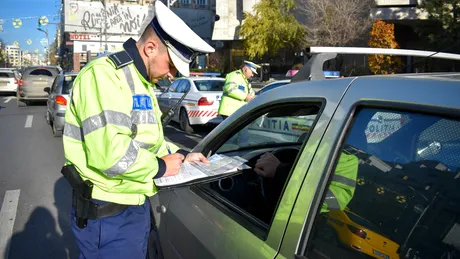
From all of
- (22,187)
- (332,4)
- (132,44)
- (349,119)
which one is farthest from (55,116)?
(332,4)

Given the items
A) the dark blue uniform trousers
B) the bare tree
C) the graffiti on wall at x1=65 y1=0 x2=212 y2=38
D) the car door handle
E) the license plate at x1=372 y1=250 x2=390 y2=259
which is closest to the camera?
the license plate at x1=372 y1=250 x2=390 y2=259

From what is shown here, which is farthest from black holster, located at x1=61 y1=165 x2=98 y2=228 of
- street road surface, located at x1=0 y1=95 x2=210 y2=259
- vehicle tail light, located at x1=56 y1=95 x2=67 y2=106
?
vehicle tail light, located at x1=56 y1=95 x2=67 y2=106

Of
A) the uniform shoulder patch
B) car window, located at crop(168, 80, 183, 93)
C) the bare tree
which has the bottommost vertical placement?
the uniform shoulder patch

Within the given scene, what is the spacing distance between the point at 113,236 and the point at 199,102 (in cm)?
800

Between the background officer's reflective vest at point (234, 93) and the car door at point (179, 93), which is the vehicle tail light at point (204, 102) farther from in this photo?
the background officer's reflective vest at point (234, 93)

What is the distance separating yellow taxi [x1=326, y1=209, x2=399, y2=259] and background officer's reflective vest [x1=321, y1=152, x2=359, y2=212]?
31 millimetres

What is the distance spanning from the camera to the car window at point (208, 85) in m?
10.4

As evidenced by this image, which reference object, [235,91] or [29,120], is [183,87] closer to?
[235,91]

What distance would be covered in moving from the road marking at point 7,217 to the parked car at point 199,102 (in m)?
5.05

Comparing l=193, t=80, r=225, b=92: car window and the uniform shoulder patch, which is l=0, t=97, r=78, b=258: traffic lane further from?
l=193, t=80, r=225, b=92: car window

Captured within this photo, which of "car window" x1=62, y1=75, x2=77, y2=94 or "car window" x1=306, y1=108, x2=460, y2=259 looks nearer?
"car window" x1=306, y1=108, x2=460, y2=259

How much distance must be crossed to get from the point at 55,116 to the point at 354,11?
15955 millimetres

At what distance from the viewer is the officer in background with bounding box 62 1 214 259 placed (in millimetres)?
1646

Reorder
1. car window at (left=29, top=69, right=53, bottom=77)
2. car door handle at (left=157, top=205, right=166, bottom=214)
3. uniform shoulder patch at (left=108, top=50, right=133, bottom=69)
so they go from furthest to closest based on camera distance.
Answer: car window at (left=29, top=69, right=53, bottom=77) < car door handle at (left=157, top=205, right=166, bottom=214) < uniform shoulder patch at (left=108, top=50, right=133, bottom=69)
